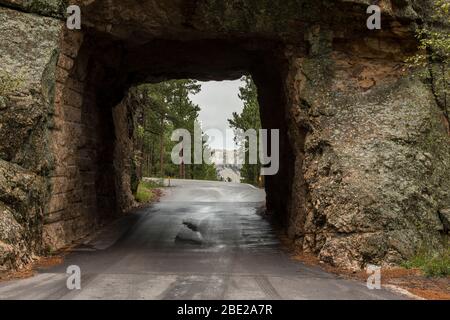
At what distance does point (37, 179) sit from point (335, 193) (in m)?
7.11

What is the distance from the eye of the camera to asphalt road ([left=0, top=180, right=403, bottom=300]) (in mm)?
7379

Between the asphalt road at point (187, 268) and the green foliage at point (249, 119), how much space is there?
2271 cm

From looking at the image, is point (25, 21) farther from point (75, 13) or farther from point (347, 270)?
point (347, 270)

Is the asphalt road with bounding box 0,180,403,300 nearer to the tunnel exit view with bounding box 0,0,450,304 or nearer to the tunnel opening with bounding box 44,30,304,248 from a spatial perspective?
the tunnel exit view with bounding box 0,0,450,304

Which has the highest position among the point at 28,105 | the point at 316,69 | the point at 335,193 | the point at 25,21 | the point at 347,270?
the point at 25,21

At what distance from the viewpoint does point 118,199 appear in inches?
757

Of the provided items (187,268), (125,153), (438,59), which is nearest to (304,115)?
(438,59)

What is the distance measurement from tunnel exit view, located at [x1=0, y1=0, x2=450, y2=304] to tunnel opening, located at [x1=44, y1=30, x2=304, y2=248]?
9 centimetres

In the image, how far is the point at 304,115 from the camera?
41.4ft

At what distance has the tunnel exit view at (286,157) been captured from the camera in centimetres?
860

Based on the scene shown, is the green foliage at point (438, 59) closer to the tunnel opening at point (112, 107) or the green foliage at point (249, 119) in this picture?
the tunnel opening at point (112, 107)

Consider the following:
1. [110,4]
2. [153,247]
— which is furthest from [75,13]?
[153,247]

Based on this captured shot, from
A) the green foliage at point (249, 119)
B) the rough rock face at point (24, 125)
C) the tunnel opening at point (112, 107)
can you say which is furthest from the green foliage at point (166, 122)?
the rough rock face at point (24, 125)

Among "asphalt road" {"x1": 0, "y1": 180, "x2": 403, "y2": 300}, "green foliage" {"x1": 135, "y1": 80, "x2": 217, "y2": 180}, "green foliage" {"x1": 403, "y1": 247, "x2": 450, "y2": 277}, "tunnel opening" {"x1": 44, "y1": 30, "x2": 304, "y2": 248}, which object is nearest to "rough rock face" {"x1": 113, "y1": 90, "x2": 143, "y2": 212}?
"tunnel opening" {"x1": 44, "y1": 30, "x2": 304, "y2": 248}
